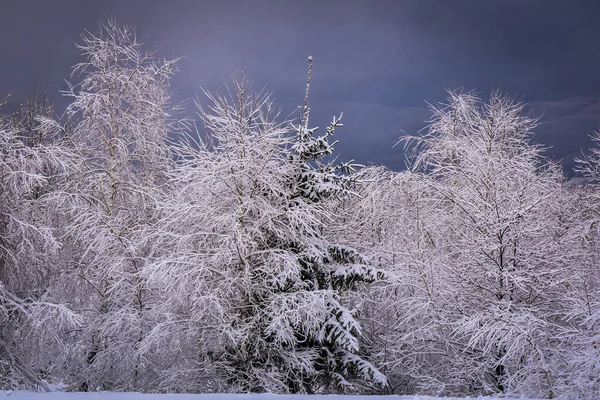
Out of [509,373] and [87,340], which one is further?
[87,340]

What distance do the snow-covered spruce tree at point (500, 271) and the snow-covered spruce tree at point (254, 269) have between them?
2735 millimetres

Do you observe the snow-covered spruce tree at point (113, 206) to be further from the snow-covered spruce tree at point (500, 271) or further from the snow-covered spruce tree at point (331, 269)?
the snow-covered spruce tree at point (500, 271)

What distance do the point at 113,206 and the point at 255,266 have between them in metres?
4.92

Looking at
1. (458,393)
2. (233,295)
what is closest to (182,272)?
(233,295)

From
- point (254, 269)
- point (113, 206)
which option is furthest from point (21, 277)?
point (254, 269)

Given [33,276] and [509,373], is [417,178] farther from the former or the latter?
[33,276]

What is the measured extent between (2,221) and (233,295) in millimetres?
5140

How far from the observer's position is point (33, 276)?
1192cm

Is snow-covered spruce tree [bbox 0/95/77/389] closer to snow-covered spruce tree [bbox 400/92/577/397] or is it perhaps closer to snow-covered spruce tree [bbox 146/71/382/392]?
snow-covered spruce tree [bbox 146/71/382/392]

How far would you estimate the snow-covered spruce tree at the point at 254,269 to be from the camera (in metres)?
11.3

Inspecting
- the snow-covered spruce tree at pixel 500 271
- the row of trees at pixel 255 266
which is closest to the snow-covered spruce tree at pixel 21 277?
the row of trees at pixel 255 266

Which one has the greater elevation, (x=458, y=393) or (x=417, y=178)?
(x=417, y=178)

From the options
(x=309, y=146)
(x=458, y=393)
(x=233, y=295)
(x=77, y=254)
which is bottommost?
(x=458, y=393)

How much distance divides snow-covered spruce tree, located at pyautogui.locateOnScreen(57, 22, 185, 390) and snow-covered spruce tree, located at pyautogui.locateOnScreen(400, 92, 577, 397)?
7549mm
